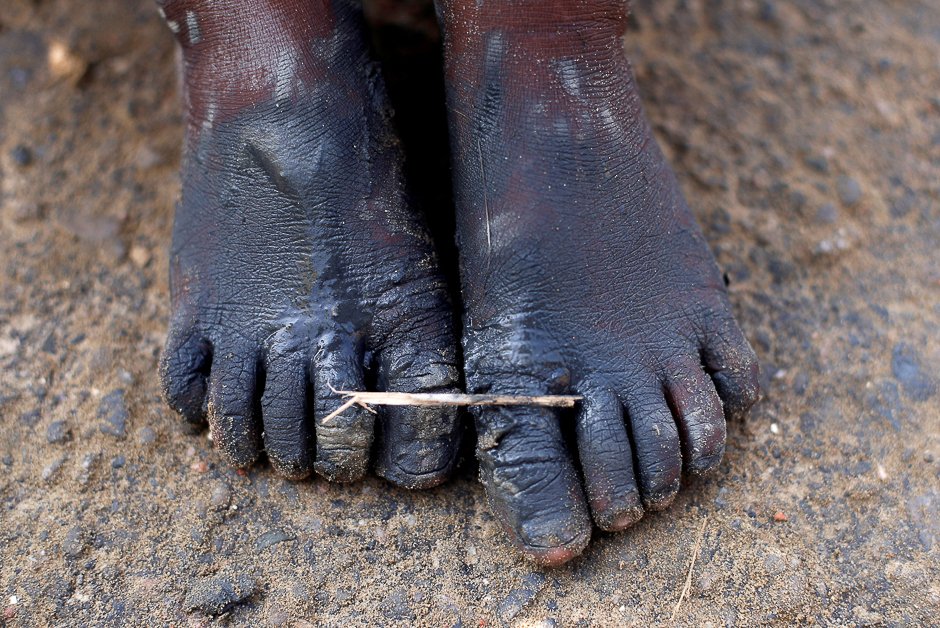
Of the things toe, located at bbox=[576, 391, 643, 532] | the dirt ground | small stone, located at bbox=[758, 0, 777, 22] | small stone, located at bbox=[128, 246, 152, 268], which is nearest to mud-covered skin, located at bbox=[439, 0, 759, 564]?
toe, located at bbox=[576, 391, 643, 532]

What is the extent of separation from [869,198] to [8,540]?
1605 millimetres

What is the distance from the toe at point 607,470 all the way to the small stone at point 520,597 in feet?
0.38

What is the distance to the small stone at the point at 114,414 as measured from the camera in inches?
44.8

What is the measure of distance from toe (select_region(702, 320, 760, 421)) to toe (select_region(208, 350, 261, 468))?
671 mm

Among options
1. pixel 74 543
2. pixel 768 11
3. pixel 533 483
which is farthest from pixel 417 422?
pixel 768 11

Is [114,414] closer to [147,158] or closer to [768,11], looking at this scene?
[147,158]

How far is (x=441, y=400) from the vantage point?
973 millimetres

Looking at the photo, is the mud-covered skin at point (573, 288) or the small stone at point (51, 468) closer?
the mud-covered skin at point (573, 288)

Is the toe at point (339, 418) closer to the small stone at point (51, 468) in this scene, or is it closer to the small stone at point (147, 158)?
the small stone at point (51, 468)

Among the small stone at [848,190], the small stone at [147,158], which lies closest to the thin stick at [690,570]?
the small stone at [848,190]

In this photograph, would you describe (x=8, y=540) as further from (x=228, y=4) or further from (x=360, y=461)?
(x=228, y=4)

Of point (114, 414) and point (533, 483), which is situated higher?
point (533, 483)

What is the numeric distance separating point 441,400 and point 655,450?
0.30 m

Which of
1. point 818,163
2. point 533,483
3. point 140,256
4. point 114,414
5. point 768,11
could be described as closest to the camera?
point 533,483
